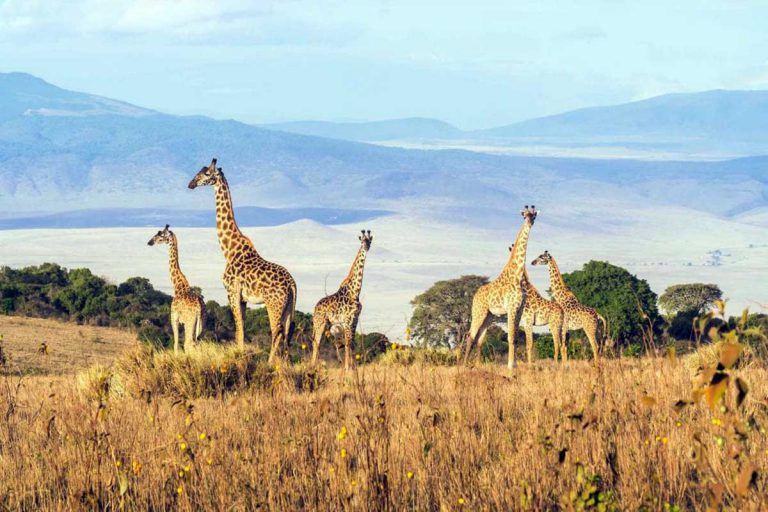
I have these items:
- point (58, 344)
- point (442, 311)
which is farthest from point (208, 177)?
point (442, 311)

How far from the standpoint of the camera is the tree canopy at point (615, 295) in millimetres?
29250

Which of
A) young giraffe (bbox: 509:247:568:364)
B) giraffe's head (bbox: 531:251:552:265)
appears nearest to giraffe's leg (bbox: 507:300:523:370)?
young giraffe (bbox: 509:247:568:364)

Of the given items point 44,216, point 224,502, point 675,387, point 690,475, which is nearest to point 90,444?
point 224,502

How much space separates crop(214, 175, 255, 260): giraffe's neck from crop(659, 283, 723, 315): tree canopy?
24.7m

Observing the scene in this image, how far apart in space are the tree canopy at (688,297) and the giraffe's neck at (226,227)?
24.7 metres

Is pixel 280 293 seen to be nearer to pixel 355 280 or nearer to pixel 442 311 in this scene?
pixel 355 280

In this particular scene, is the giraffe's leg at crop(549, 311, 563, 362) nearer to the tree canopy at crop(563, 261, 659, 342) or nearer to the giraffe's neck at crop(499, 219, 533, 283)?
the giraffe's neck at crop(499, 219, 533, 283)

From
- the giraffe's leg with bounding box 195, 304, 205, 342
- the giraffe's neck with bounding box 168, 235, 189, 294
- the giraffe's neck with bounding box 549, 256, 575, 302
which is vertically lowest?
the giraffe's leg with bounding box 195, 304, 205, 342

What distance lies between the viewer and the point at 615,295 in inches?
1208

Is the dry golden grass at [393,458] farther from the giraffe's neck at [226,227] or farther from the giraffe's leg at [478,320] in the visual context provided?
the giraffe's leg at [478,320]

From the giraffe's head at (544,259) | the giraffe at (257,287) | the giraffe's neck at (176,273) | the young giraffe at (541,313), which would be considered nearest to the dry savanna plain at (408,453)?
the giraffe at (257,287)

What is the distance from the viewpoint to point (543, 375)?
13.4m

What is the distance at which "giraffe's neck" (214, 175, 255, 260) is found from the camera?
53.3 ft

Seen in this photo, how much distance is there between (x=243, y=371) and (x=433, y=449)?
5093mm
